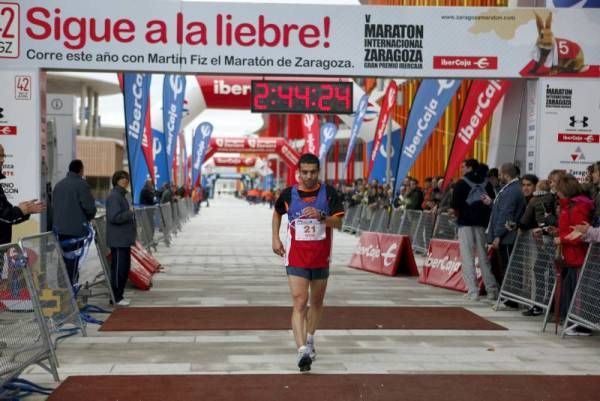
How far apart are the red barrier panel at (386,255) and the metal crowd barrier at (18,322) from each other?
27.7 ft

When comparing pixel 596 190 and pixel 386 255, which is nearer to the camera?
pixel 596 190

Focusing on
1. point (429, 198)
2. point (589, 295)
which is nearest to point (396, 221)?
point (429, 198)

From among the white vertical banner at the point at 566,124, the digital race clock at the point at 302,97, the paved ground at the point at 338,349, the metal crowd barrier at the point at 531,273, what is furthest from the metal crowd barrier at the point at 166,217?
the metal crowd barrier at the point at 531,273

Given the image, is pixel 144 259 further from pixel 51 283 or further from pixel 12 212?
pixel 51 283

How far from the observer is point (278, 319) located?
927 centimetres

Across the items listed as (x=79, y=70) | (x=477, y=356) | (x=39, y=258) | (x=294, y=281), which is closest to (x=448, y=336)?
(x=477, y=356)

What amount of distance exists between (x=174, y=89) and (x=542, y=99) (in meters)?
11.3

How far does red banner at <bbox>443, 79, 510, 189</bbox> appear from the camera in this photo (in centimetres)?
1338

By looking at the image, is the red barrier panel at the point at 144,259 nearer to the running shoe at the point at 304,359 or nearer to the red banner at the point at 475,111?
the red banner at the point at 475,111

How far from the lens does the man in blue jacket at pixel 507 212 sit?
10.3 m

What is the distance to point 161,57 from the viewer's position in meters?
11.4

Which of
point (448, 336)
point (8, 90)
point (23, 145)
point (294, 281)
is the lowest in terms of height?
point (448, 336)

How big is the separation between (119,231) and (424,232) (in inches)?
346

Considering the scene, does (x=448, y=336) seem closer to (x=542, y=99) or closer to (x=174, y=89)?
(x=542, y=99)
